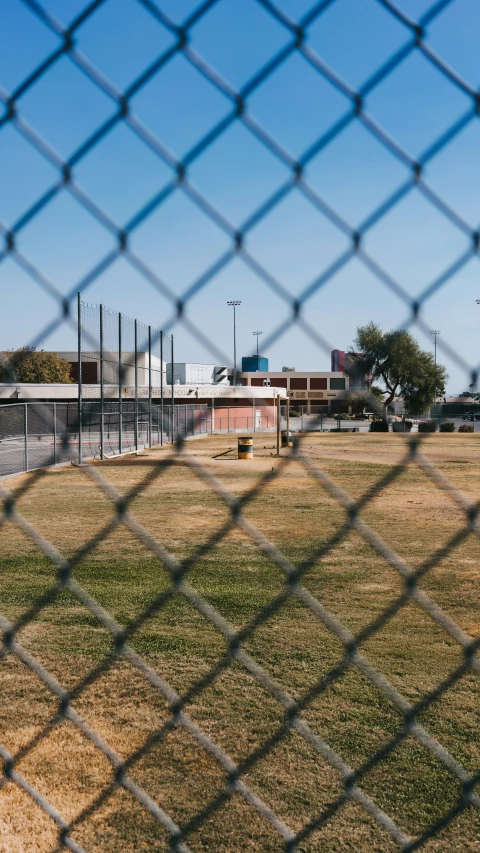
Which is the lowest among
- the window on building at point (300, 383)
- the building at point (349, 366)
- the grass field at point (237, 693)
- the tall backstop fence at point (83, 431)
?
the grass field at point (237, 693)

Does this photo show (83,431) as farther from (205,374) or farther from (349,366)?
(349,366)

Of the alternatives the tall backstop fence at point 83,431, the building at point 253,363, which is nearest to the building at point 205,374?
the building at point 253,363

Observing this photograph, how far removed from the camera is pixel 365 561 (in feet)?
28.5

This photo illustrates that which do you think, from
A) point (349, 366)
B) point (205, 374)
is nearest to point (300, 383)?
point (205, 374)

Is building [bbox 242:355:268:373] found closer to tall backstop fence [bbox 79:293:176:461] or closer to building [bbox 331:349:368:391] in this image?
building [bbox 331:349:368:391]

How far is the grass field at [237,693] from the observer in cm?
358

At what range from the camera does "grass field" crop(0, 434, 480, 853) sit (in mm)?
3582

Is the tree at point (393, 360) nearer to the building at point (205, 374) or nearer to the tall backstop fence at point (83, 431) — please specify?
the building at point (205, 374)

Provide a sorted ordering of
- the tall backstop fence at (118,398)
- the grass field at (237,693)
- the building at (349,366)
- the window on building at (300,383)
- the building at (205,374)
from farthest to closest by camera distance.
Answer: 1. the tall backstop fence at (118,398)
2. the window on building at (300,383)
3. the grass field at (237,693)
4. the building at (205,374)
5. the building at (349,366)

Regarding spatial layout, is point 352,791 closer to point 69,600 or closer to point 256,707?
point 256,707

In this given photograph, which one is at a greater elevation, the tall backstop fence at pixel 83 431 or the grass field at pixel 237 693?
the tall backstop fence at pixel 83 431

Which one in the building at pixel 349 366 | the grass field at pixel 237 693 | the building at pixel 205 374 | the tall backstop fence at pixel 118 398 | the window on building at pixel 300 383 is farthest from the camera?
the tall backstop fence at pixel 118 398

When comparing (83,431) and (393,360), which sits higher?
(393,360)

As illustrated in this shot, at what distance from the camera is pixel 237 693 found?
194 inches
